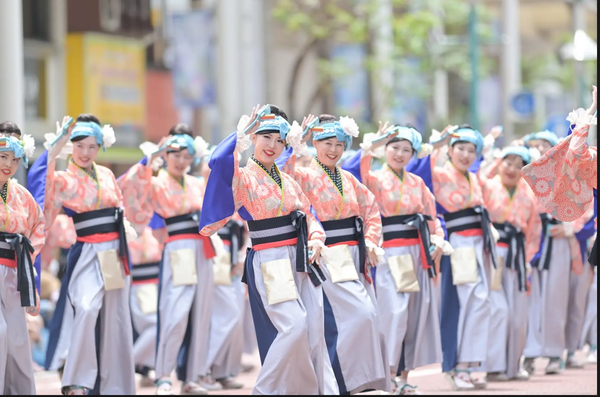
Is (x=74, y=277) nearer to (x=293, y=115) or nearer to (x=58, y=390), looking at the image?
(x=58, y=390)

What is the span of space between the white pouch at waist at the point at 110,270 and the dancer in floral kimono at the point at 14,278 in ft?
3.26

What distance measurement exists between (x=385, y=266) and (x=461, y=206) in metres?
1.02

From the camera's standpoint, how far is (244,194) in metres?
8.22

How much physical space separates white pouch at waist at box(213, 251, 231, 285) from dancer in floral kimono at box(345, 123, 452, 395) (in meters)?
1.77

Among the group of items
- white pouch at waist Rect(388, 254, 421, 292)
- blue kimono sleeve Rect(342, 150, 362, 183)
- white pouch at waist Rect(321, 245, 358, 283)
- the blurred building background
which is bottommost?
white pouch at waist Rect(388, 254, 421, 292)

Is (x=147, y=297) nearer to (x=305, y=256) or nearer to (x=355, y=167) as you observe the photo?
(x=355, y=167)

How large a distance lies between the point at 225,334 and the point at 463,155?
2.58 m

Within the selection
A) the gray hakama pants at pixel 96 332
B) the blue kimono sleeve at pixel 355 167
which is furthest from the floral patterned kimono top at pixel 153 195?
the blue kimono sleeve at pixel 355 167

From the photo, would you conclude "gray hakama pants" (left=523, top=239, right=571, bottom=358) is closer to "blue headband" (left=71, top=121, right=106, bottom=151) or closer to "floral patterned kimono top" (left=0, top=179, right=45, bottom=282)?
"blue headband" (left=71, top=121, right=106, bottom=151)

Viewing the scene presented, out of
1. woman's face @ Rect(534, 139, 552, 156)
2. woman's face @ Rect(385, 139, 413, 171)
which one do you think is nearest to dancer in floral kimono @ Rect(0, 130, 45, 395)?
woman's face @ Rect(385, 139, 413, 171)

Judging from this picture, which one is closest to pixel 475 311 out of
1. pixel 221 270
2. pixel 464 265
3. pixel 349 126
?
pixel 464 265

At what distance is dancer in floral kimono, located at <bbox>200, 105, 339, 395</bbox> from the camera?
804 cm

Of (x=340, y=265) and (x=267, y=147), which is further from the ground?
(x=267, y=147)

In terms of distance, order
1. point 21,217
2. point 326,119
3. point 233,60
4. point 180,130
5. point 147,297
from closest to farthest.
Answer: point 21,217 → point 326,119 → point 180,130 → point 147,297 → point 233,60
